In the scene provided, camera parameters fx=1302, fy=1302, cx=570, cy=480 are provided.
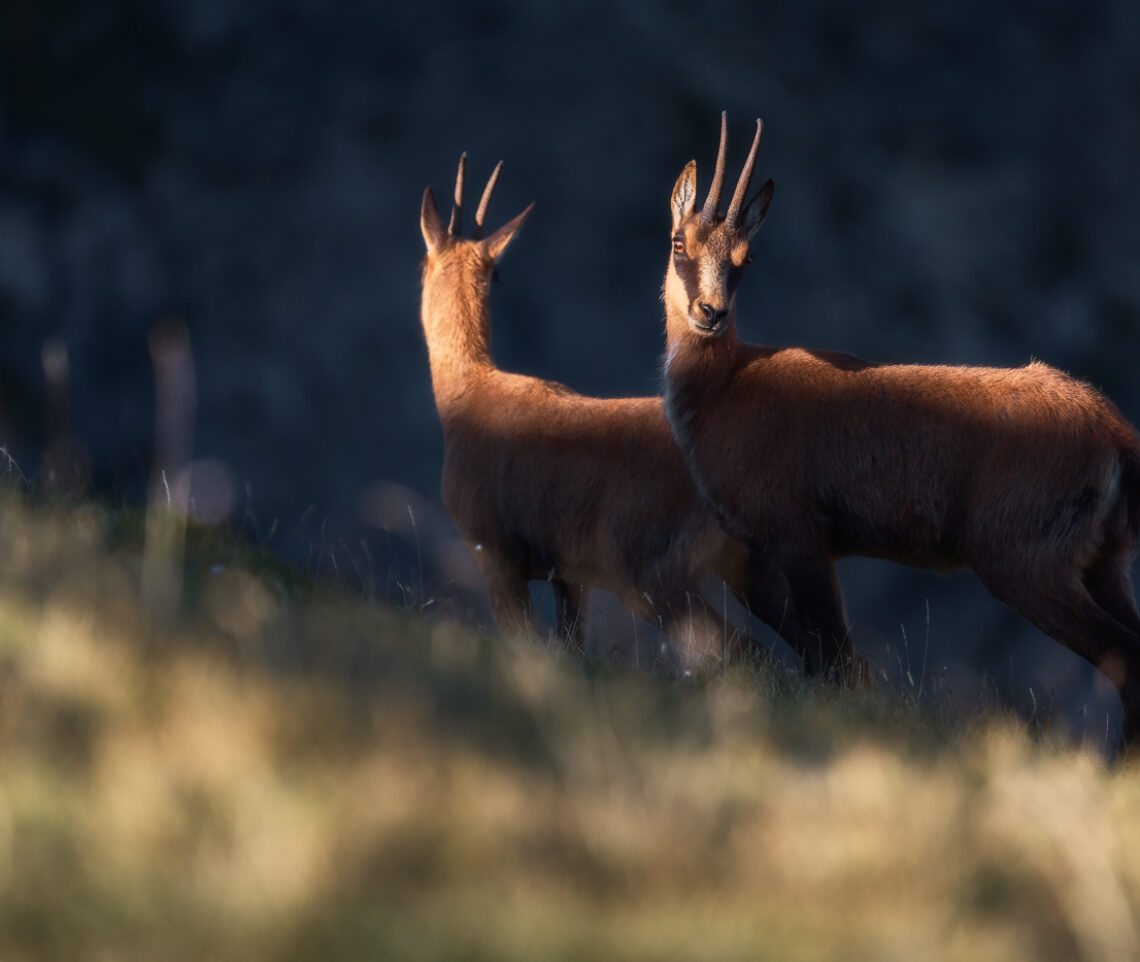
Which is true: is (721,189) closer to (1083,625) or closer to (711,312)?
(711,312)

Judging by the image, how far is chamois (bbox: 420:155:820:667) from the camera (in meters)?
6.82

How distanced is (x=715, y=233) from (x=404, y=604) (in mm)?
2592

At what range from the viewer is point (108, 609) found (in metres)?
3.22

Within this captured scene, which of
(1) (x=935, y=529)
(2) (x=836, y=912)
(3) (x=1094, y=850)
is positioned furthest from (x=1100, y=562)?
(2) (x=836, y=912)

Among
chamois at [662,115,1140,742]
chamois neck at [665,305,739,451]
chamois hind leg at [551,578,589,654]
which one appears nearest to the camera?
chamois at [662,115,1140,742]

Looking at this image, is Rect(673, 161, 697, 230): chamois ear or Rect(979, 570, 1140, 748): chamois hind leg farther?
Rect(673, 161, 697, 230): chamois ear

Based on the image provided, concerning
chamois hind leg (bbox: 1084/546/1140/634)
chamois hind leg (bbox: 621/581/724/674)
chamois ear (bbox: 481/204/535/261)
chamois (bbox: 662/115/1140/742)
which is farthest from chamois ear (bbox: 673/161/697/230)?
chamois hind leg (bbox: 1084/546/1140/634)

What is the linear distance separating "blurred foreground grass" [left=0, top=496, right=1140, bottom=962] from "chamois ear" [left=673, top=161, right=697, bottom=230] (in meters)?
3.95

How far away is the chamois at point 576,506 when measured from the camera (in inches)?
269

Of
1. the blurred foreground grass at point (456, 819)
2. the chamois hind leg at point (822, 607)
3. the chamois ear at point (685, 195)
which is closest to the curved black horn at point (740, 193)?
the chamois ear at point (685, 195)

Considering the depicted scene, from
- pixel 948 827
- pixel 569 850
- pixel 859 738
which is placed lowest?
pixel 859 738

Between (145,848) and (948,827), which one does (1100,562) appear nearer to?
(948,827)

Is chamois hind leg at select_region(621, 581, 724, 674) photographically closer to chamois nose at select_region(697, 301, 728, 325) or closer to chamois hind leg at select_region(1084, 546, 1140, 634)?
chamois nose at select_region(697, 301, 728, 325)

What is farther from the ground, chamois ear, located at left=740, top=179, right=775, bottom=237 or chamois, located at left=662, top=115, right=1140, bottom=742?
chamois ear, located at left=740, top=179, right=775, bottom=237
